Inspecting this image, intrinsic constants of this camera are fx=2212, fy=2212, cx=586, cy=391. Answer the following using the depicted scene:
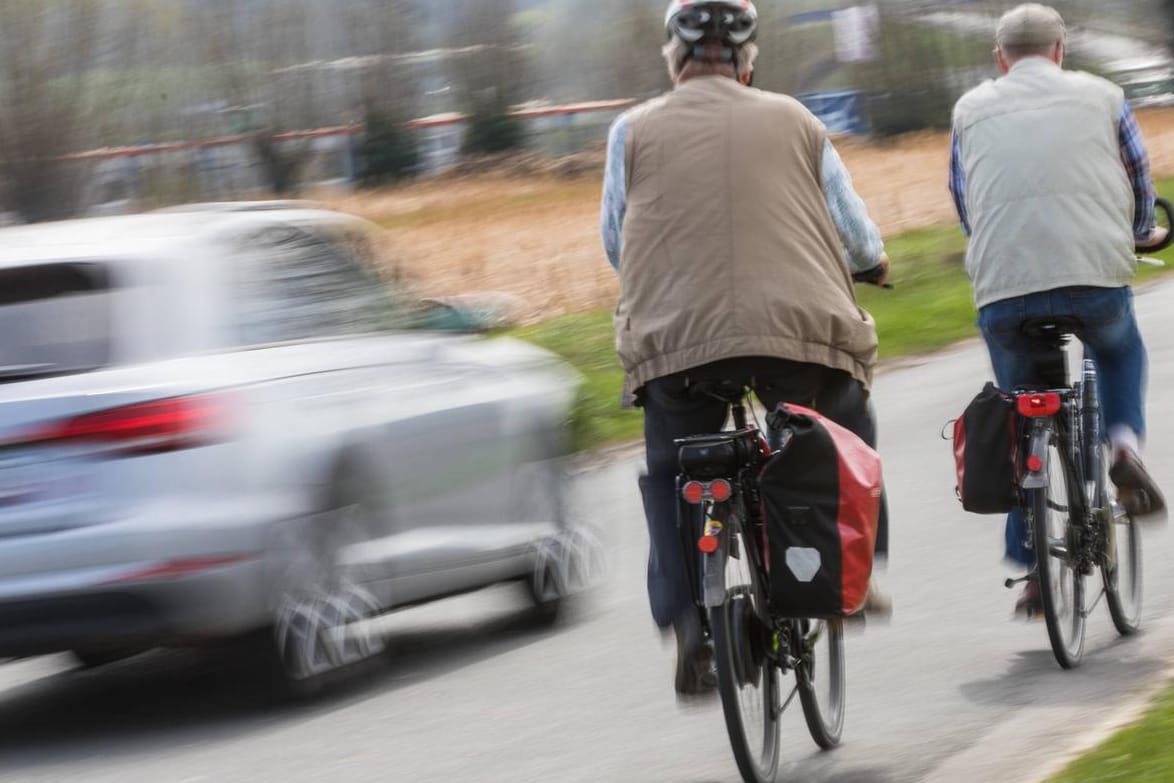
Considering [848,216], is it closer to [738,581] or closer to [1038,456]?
[738,581]

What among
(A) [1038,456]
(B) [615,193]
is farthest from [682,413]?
(A) [1038,456]

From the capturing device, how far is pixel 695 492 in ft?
17.5

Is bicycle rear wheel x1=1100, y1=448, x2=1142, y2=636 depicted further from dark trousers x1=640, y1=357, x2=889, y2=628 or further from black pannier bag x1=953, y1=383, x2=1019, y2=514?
dark trousers x1=640, y1=357, x2=889, y2=628

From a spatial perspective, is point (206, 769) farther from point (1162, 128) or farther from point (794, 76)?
point (794, 76)

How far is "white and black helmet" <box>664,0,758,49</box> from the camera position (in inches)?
213

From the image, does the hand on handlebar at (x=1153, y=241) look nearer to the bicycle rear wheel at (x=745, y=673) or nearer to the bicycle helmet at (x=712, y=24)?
the bicycle helmet at (x=712, y=24)

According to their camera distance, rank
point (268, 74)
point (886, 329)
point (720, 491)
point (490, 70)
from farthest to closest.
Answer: point (490, 70), point (268, 74), point (886, 329), point (720, 491)

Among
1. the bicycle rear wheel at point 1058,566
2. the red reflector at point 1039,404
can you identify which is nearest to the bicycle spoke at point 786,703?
the bicycle rear wheel at point 1058,566

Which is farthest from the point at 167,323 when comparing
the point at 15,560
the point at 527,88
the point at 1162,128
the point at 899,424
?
the point at 527,88

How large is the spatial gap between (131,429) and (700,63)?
2.26 metres

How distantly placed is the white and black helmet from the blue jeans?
1699 mm

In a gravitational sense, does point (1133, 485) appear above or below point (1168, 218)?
below

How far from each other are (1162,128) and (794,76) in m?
23.0

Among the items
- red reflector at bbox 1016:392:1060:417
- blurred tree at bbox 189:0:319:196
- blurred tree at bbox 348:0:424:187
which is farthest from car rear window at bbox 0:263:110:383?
blurred tree at bbox 348:0:424:187
